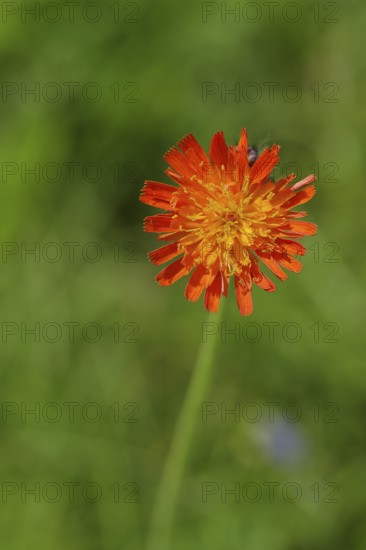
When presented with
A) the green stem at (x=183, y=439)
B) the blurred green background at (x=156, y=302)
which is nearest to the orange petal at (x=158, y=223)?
the green stem at (x=183, y=439)

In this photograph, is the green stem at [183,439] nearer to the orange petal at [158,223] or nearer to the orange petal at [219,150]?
the orange petal at [158,223]

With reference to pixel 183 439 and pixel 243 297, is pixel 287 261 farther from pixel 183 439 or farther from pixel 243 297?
pixel 183 439

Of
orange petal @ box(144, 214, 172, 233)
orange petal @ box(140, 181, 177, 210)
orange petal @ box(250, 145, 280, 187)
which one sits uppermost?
orange petal @ box(250, 145, 280, 187)

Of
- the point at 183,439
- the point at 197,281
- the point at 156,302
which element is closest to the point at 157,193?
the point at 197,281

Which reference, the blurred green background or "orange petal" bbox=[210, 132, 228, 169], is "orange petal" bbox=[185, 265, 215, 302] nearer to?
"orange petal" bbox=[210, 132, 228, 169]

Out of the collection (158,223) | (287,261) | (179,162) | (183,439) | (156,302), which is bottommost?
(183,439)

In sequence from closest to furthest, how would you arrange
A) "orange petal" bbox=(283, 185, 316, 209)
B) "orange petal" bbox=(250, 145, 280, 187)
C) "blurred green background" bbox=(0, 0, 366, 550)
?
"orange petal" bbox=(250, 145, 280, 187)
"orange petal" bbox=(283, 185, 316, 209)
"blurred green background" bbox=(0, 0, 366, 550)

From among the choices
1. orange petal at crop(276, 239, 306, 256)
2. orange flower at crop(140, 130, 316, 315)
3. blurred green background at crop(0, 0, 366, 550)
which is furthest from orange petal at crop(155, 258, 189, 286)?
blurred green background at crop(0, 0, 366, 550)
